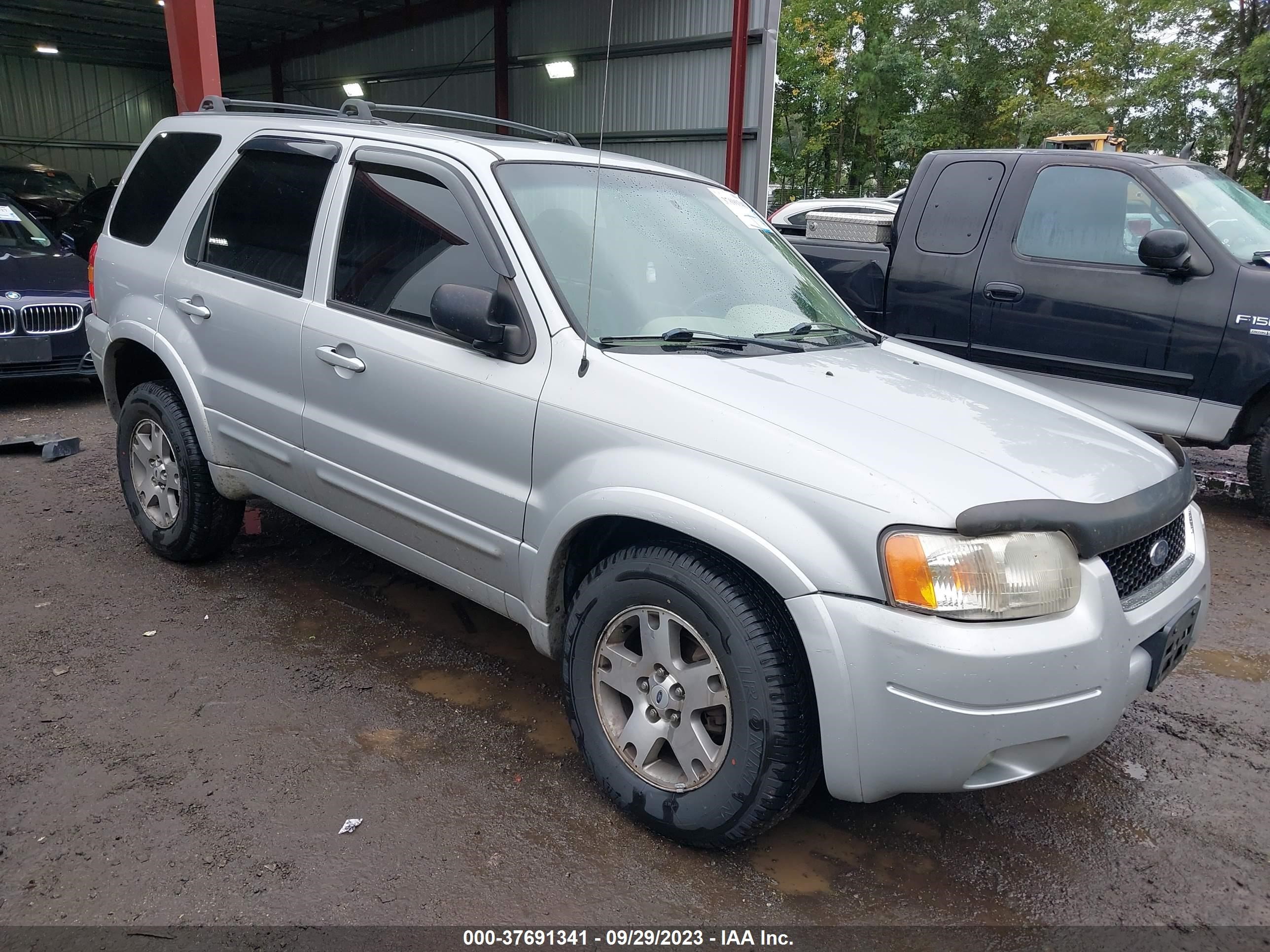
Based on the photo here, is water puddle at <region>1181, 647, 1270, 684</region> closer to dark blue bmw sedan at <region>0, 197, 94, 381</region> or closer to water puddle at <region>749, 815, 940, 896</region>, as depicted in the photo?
water puddle at <region>749, 815, 940, 896</region>

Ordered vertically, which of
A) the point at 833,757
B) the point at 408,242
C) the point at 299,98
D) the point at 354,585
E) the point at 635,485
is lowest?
the point at 354,585

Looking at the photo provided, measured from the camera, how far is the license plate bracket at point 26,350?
24.3ft

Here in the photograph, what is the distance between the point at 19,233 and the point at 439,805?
823 cm

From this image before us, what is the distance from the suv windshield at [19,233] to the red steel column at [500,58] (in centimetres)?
791

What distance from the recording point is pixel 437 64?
16.7m

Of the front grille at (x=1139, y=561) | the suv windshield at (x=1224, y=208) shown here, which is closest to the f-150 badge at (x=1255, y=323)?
the suv windshield at (x=1224, y=208)

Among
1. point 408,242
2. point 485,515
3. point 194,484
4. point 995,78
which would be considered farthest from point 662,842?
point 995,78

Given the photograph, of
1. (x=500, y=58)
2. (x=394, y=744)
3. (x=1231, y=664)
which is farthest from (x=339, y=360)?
(x=500, y=58)

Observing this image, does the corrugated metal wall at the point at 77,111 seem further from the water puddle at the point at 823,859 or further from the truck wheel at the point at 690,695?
the water puddle at the point at 823,859

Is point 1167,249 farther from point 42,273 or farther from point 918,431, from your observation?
point 42,273

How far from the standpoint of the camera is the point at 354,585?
4.43 m

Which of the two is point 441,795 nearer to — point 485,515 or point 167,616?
point 485,515

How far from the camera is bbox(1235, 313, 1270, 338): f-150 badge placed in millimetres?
5113

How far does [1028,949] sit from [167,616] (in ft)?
11.0
